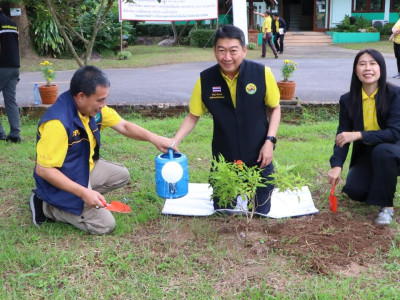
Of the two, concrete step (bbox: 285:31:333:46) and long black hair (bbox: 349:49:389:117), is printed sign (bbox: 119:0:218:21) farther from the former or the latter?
long black hair (bbox: 349:49:389:117)

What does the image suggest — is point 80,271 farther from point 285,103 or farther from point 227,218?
point 285,103

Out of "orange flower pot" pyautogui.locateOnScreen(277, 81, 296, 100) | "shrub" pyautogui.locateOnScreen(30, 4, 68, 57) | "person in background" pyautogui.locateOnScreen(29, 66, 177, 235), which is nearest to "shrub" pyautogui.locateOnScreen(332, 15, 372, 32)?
"shrub" pyautogui.locateOnScreen(30, 4, 68, 57)

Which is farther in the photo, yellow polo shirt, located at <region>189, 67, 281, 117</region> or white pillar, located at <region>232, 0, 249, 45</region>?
white pillar, located at <region>232, 0, 249, 45</region>

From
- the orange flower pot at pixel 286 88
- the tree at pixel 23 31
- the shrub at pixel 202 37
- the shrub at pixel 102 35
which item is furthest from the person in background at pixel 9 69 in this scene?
the shrub at pixel 202 37

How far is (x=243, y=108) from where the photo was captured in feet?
11.2

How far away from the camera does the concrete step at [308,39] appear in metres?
23.0

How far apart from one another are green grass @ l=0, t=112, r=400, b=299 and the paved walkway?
420 centimetres

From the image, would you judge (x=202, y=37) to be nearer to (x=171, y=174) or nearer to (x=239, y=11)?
(x=239, y=11)

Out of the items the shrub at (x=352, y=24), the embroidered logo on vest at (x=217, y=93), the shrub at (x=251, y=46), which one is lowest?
the embroidered logo on vest at (x=217, y=93)

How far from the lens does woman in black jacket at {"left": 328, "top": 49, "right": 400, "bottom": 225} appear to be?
11.1 feet

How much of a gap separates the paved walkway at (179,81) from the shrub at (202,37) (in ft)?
19.1

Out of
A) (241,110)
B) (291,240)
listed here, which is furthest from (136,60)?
(291,240)

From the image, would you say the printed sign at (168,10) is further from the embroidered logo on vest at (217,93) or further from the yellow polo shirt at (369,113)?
the yellow polo shirt at (369,113)

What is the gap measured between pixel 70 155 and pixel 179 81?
788 centimetres
